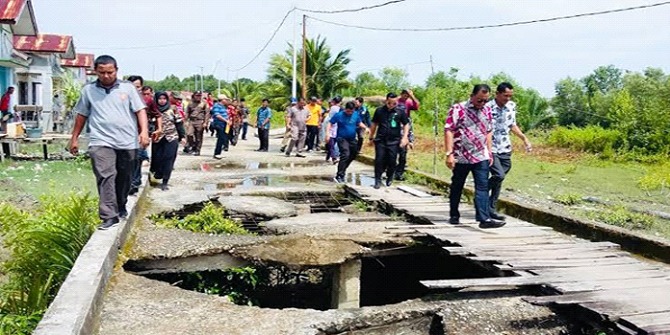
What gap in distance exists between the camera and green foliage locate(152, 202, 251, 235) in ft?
20.3

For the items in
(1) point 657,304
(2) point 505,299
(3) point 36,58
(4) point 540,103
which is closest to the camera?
(1) point 657,304

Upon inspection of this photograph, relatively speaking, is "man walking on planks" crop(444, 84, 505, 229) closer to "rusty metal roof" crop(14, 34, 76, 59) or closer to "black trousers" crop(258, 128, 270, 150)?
"black trousers" crop(258, 128, 270, 150)

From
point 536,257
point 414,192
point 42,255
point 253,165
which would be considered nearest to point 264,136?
point 253,165

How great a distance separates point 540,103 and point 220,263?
27085mm

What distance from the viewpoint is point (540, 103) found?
3008 centimetres

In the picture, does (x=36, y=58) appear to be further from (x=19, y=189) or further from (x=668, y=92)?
(x=668, y=92)

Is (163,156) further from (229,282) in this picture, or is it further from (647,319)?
(647,319)

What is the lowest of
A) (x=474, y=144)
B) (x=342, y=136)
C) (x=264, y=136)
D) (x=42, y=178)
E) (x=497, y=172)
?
(x=42, y=178)

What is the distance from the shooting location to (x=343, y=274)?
5410 millimetres

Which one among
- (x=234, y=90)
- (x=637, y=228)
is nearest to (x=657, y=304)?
(x=637, y=228)

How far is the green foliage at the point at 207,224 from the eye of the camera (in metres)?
6.18

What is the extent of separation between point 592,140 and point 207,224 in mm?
16984

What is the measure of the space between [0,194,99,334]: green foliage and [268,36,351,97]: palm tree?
28.4 m

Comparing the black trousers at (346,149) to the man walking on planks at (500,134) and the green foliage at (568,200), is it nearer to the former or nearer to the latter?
the green foliage at (568,200)
